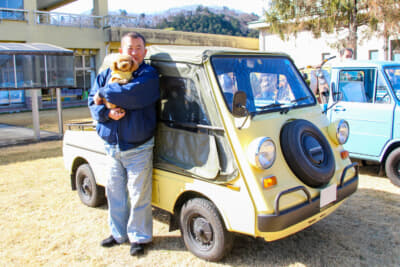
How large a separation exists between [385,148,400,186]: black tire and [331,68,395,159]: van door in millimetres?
186

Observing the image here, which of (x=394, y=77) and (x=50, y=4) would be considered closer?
(x=394, y=77)

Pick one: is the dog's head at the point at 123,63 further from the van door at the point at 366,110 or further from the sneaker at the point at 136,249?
the van door at the point at 366,110

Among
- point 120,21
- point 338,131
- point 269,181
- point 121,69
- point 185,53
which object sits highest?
point 120,21

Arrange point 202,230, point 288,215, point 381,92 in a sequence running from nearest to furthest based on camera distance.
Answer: point 288,215 < point 202,230 < point 381,92

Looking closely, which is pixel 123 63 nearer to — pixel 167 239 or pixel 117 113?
pixel 117 113

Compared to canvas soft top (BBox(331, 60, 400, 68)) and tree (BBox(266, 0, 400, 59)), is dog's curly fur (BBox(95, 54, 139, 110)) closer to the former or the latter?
canvas soft top (BBox(331, 60, 400, 68))

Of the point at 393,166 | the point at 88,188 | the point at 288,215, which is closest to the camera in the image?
the point at 288,215

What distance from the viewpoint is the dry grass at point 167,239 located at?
363cm

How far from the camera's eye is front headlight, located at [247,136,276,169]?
10.1 feet

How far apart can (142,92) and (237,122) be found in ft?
3.02

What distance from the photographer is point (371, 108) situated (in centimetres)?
603

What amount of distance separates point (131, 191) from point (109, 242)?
27.4 inches

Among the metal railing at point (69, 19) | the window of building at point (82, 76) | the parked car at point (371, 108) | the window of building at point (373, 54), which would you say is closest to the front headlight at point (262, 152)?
the parked car at point (371, 108)

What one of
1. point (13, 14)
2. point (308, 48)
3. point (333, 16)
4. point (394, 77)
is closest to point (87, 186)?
point (394, 77)
